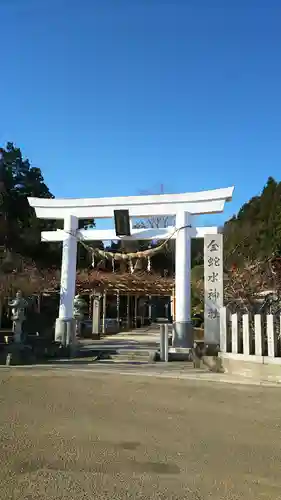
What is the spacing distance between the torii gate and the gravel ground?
815 cm

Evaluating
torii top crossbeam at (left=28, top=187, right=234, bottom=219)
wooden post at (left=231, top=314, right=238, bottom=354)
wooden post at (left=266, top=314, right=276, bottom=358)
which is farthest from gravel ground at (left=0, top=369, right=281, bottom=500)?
torii top crossbeam at (left=28, top=187, right=234, bottom=219)

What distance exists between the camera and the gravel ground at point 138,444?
11.2 ft

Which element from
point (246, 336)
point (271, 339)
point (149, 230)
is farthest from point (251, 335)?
point (149, 230)

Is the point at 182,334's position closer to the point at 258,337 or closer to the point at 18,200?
the point at 258,337

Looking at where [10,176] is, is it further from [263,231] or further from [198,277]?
[263,231]

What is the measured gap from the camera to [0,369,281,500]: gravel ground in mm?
3406

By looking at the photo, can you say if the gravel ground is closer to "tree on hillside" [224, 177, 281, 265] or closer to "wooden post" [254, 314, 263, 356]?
"wooden post" [254, 314, 263, 356]

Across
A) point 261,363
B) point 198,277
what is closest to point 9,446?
point 261,363

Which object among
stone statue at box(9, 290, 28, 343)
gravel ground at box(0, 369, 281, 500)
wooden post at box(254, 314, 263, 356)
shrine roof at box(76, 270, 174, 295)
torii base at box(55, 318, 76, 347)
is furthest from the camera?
shrine roof at box(76, 270, 174, 295)

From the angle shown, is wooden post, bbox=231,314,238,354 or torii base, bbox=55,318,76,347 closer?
wooden post, bbox=231,314,238,354

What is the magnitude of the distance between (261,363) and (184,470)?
675cm

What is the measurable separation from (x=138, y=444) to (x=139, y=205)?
13481mm

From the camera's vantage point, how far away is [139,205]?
17.5 metres

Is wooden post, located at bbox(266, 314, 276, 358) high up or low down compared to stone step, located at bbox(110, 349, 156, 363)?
up
